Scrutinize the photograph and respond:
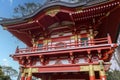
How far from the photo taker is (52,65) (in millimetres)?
8492

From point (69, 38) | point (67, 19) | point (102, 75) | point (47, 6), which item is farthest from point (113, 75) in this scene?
point (47, 6)

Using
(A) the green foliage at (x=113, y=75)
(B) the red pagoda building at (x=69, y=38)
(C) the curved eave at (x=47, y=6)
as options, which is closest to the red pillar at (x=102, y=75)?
(B) the red pagoda building at (x=69, y=38)

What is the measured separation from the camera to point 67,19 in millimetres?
10016

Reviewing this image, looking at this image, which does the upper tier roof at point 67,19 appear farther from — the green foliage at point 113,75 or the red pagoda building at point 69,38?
the green foliage at point 113,75

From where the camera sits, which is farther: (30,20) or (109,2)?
(30,20)

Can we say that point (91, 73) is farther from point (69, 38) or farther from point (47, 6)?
point (47, 6)

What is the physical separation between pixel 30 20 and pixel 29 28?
80cm

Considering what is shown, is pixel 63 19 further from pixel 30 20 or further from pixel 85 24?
pixel 30 20

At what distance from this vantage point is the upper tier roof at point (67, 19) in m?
8.16

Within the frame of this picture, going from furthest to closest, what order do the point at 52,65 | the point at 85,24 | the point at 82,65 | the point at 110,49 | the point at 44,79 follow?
the point at 44,79, the point at 85,24, the point at 52,65, the point at 82,65, the point at 110,49

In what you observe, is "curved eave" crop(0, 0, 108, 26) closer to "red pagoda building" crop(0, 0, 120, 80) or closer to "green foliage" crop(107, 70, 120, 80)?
"red pagoda building" crop(0, 0, 120, 80)

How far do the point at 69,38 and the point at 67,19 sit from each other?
1.47 m

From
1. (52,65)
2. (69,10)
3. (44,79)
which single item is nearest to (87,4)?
(69,10)

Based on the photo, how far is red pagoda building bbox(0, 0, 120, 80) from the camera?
7.69 meters
